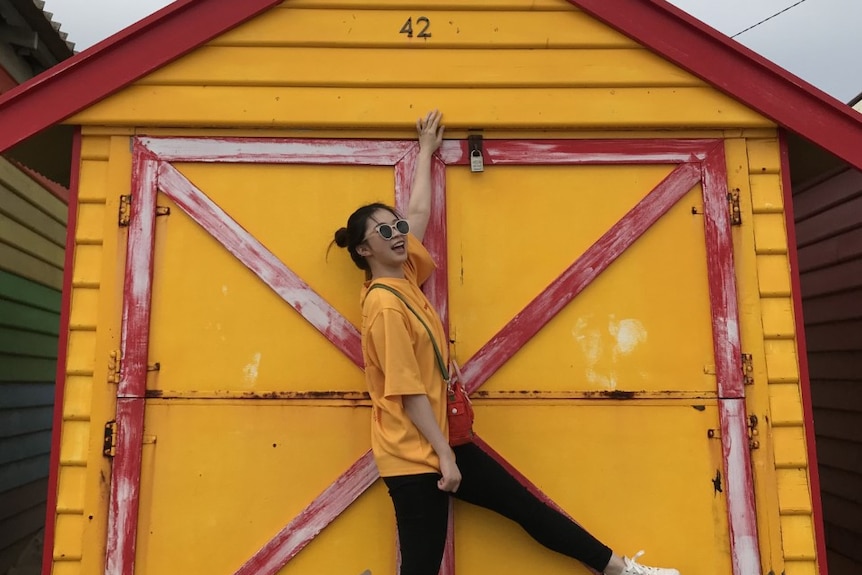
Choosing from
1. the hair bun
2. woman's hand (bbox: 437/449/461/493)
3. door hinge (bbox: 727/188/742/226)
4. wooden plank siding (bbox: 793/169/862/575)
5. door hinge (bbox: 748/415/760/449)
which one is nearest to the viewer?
woman's hand (bbox: 437/449/461/493)

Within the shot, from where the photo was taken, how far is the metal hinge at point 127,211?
312 cm

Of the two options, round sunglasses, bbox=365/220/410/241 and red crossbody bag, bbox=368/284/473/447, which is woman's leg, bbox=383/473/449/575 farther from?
round sunglasses, bbox=365/220/410/241

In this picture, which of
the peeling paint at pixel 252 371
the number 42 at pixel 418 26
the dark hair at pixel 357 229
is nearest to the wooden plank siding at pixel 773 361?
the number 42 at pixel 418 26

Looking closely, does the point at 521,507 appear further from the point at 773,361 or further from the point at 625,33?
the point at 625,33

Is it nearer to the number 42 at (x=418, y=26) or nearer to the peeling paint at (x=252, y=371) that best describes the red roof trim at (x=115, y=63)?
the number 42 at (x=418, y=26)

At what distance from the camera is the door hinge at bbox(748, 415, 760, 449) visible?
10.0 ft

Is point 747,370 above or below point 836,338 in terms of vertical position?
below

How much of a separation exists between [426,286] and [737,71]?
188cm

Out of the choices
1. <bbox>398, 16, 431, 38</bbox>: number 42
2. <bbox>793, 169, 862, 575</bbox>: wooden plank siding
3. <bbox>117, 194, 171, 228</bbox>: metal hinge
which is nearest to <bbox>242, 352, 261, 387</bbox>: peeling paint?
<bbox>117, 194, 171, 228</bbox>: metal hinge

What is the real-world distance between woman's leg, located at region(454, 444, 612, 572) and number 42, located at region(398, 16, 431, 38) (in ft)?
6.67

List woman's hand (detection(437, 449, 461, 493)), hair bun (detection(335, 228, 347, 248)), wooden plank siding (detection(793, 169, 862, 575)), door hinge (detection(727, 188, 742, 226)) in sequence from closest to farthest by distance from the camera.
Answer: woman's hand (detection(437, 449, 461, 493)) < hair bun (detection(335, 228, 347, 248)) < door hinge (detection(727, 188, 742, 226)) < wooden plank siding (detection(793, 169, 862, 575))

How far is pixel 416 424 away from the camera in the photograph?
2602mm

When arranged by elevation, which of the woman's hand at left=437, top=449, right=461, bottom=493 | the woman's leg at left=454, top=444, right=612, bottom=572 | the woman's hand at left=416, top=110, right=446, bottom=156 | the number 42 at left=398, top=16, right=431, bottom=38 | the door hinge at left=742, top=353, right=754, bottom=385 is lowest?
the woman's leg at left=454, top=444, right=612, bottom=572

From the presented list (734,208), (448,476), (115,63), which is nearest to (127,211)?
(115,63)
